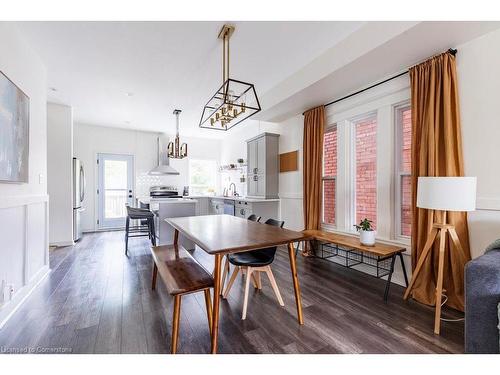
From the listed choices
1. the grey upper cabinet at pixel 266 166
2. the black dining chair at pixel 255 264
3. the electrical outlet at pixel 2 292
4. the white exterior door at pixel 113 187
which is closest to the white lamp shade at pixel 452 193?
the black dining chair at pixel 255 264

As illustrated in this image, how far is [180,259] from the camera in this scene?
7.18ft

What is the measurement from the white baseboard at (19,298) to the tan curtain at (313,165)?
3469mm

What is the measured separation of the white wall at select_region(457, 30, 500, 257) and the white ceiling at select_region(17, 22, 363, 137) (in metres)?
1.04

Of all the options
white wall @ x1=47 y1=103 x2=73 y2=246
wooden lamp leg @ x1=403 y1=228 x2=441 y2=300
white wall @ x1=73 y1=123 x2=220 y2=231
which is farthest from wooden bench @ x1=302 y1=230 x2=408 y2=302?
white wall @ x1=73 y1=123 x2=220 y2=231

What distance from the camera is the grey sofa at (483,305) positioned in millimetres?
1304

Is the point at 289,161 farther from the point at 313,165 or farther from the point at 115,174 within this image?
the point at 115,174

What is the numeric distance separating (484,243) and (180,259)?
8.89ft

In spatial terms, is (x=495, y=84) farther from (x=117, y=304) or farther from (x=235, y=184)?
(x=235, y=184)

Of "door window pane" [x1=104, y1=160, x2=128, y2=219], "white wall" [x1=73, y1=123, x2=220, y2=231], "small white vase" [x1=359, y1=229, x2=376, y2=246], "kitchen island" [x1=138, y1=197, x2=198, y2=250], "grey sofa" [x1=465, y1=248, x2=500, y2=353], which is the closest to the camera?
"grey sofa" [x1=465, y1=248, x2=500, y2=353]

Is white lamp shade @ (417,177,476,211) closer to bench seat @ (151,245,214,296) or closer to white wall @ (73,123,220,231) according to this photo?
bench seat @ (151,245,214,296)

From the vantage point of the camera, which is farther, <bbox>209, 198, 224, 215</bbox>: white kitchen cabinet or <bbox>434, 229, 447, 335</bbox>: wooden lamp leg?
<bbox>209, 198, 224, 215</bbox>: white kitchen cabinet

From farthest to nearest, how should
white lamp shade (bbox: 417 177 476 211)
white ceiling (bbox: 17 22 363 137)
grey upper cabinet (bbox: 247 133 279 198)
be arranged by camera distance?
grey upper cabinet (bbox: 247 133 279 198) < white ceiling (bbox: 17 22 363 137) < white lamp shade (bbox: 417 177 476 211)

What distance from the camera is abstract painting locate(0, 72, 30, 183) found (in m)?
1.85
